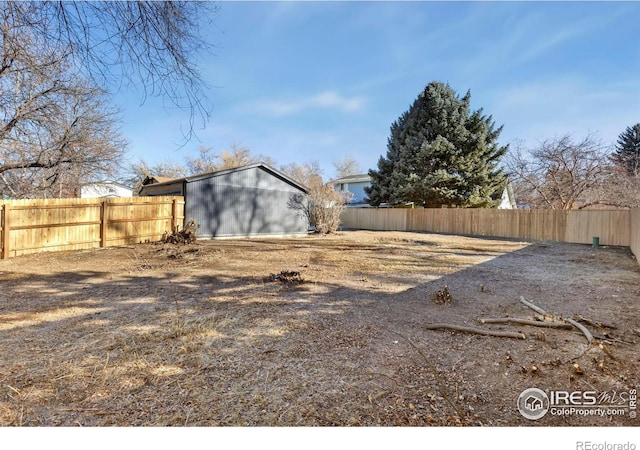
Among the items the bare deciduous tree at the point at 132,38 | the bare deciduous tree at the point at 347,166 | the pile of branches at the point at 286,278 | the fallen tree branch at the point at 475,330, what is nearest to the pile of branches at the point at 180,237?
the pile of branches at the point at 286,278

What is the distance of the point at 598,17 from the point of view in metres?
3.91

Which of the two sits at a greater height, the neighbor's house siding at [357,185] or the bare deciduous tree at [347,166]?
the bare deciduous tree at [347,166]

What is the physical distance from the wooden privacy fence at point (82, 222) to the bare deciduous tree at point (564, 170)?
1771 cm

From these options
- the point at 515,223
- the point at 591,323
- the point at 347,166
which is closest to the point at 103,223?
the point at 591,323

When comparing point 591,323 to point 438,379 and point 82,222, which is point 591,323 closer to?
point 438,379

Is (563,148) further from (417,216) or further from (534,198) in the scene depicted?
(417,216)

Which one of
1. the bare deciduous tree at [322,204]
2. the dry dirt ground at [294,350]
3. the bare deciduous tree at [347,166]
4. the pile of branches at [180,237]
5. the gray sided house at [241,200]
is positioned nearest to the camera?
the dry dirt ground at [294,350]

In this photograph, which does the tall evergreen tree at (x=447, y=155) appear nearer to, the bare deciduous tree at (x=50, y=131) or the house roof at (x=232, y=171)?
the house roof at (x=232, y=171)

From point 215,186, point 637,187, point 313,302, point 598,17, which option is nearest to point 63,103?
point 215,186

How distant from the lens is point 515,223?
14.3 metres

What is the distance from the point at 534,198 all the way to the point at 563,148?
3.80 metres

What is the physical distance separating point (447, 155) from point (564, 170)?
5.76 m

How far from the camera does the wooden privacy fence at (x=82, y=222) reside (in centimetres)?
701
